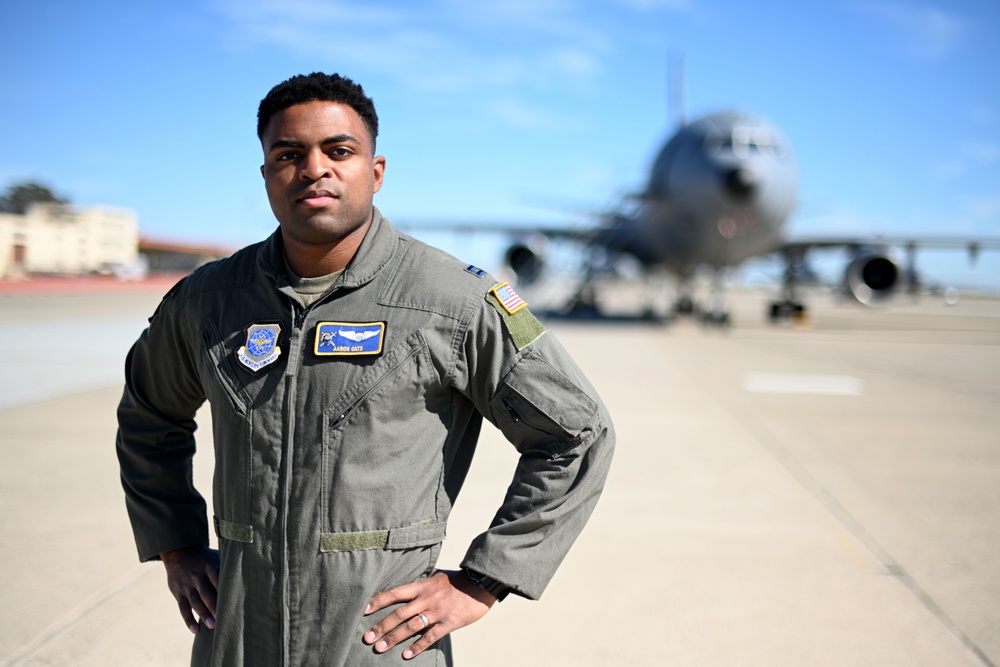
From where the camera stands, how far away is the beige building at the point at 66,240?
114 feet

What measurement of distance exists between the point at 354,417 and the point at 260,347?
246mm

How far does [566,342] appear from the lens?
43.9ft

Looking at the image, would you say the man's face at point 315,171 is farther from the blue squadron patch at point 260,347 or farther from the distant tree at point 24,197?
the distant tree at point 24,197

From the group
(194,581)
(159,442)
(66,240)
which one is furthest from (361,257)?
(66,240)

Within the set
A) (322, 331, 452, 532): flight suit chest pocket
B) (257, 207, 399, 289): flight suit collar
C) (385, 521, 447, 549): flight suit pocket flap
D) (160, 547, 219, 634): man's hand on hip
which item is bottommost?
(160, 547, 219, 634): man's hand on hip

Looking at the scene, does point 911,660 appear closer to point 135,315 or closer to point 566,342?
point 566,342

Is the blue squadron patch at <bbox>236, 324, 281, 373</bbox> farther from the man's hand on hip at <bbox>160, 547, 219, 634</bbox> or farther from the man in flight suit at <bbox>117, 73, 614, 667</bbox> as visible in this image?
the man's hand on hip at <bbox>160, 547, 219, 634</bbox>

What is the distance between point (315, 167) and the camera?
1480mm

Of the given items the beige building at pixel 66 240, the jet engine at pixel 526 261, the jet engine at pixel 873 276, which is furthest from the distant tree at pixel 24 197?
the jet engine at pixel 873 276

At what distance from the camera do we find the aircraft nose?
14.7 meters

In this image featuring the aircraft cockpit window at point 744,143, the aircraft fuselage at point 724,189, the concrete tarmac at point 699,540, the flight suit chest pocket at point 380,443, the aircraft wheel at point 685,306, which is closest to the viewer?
the flight suit chest pocket at point 380,443

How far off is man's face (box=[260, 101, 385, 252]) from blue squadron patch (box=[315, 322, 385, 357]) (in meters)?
0.19

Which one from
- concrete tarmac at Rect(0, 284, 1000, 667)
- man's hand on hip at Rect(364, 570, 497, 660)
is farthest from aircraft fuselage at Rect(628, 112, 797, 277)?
man's hand on hip at Rect(364, 570, 497, 660)

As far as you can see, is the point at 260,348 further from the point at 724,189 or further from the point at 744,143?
the point at 744,143
